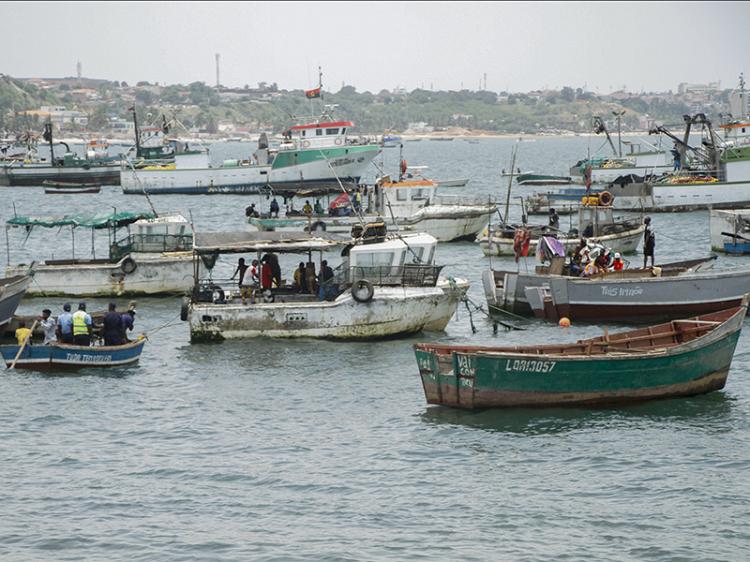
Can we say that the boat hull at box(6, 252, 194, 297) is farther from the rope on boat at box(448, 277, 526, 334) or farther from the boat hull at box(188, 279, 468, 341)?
the rope on boat at box(448, 277, 526, 334)

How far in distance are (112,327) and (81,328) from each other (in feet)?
2.53

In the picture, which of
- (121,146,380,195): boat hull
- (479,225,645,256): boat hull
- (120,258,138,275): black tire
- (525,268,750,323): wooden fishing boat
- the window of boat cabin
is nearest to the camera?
the window of boat cabin

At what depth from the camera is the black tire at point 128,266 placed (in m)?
44.2

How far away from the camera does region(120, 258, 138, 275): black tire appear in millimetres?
44219

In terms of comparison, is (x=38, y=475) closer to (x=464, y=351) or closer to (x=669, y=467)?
(x=464, y=351)

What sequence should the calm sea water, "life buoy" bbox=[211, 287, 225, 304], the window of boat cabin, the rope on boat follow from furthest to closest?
"life buoy" bbox=[211, 287, 225, 304] < the rope on boat < the window of boat cabin < the calm sea water

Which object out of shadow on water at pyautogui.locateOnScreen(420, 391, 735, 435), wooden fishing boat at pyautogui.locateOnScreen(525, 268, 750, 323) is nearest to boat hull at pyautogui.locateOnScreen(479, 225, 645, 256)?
wooden fishing boat at pyautogui.locateOnScreen(525, 268, 750, 323)

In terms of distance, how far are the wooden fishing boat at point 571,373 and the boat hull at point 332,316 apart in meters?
6.50

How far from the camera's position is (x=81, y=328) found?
32.7 metres

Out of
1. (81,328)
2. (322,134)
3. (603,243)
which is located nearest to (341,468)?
(81,328)

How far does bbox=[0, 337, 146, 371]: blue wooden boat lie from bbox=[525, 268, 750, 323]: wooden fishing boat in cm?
1334

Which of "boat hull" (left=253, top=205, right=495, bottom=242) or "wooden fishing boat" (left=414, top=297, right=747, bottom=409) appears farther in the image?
"boat hull" (left=253, top=205, right=495, bottom=242)

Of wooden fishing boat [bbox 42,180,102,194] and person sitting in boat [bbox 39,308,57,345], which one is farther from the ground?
person sitting in boat [bbox 39,308,57,345]

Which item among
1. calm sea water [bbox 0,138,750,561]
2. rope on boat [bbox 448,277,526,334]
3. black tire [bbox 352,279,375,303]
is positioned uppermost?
black tire [bbox 352,279,375,303]
